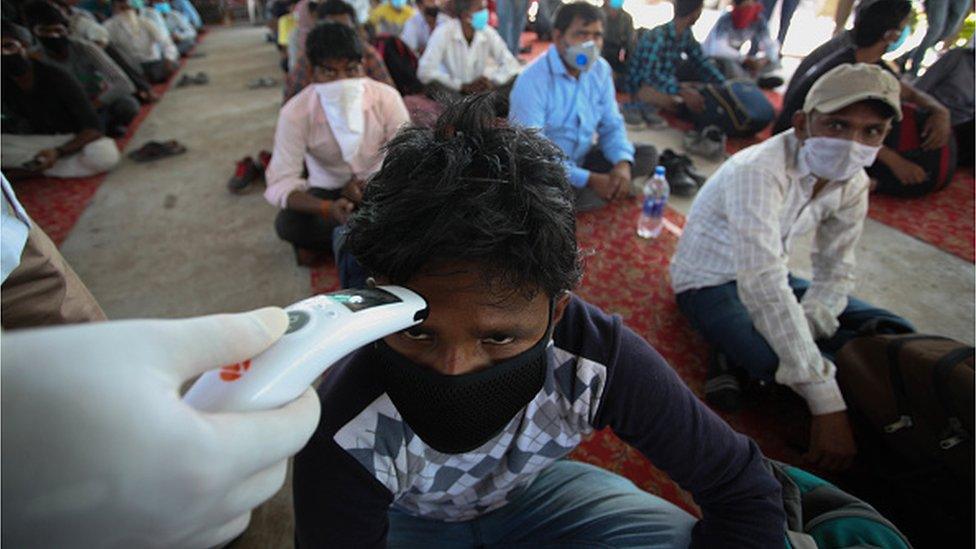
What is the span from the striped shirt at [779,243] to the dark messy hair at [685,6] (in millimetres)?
2990

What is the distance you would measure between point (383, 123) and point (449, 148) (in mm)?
1770

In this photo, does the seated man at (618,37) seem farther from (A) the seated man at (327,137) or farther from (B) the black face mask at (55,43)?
(B) the black face mask at (55,43)

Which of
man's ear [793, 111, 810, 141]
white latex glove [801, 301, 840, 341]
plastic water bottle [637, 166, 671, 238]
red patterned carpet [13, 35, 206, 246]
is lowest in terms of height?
red patterned carpet [13, 35, 206, 246]

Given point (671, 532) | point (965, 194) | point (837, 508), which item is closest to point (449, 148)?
point (671, 532)

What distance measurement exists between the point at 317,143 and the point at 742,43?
4.49 m

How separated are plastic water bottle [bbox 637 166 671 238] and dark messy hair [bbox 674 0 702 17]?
2152 millimetres

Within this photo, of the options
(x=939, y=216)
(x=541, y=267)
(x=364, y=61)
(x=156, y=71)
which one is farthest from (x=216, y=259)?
(x=156, y=71)

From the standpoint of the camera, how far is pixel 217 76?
6.00 m

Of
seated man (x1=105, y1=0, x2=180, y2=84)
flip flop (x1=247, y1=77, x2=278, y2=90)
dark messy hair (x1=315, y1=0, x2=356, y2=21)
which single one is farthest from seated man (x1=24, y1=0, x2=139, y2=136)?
dark messy hair (x1=315, y1=0, x2=356, y2=21)

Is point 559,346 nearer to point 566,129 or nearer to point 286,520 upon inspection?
point 286,520

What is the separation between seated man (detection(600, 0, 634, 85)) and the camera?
5.00 metres

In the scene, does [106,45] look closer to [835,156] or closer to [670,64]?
[670,64]

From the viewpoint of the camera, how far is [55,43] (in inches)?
143

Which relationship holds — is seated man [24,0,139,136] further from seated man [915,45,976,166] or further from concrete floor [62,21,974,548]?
seated man [915,45,976,166]
